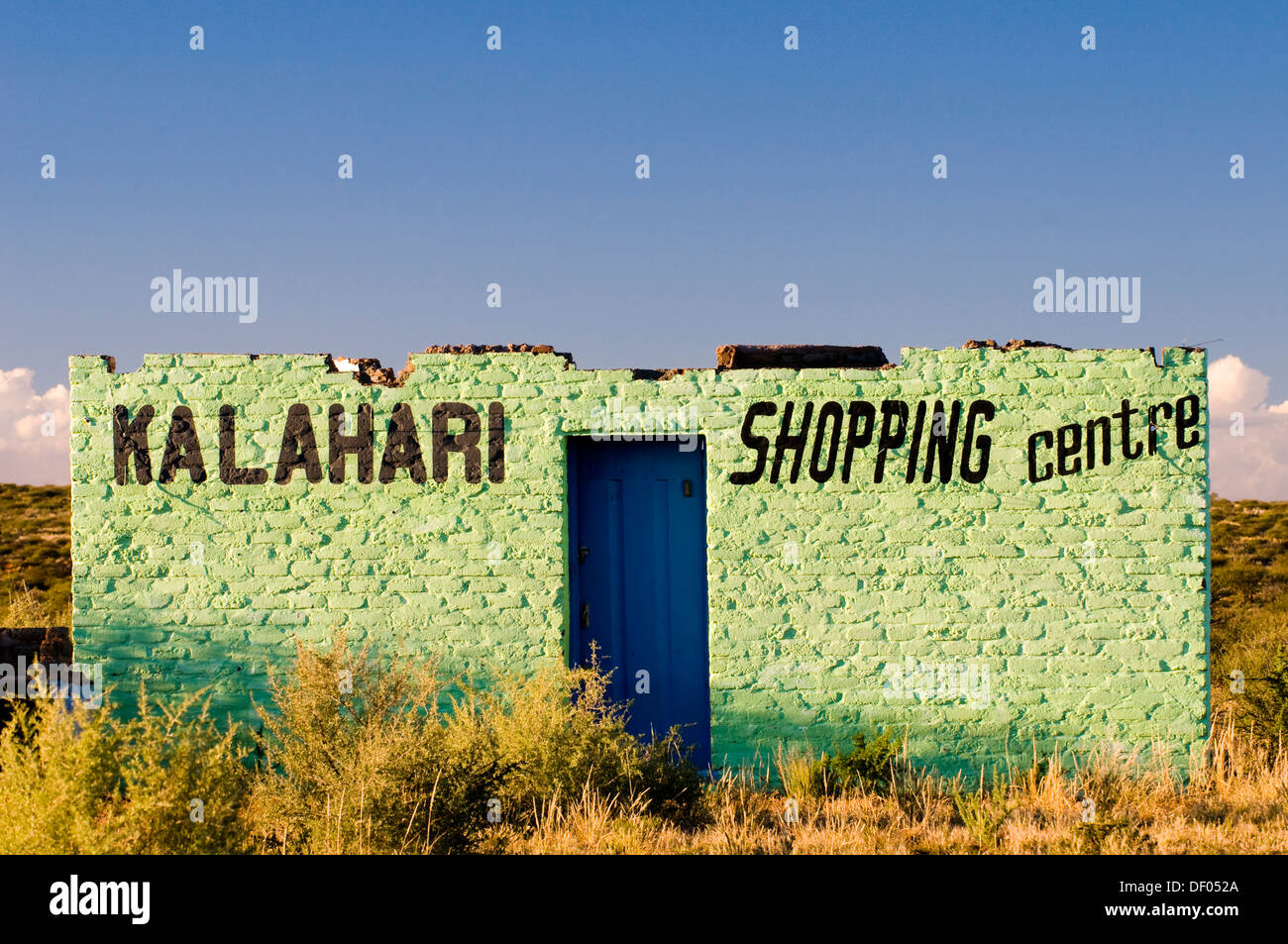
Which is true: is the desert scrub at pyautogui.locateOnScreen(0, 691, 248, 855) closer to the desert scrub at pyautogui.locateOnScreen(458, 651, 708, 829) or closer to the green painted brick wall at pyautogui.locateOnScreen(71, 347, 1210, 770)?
the desert scrub at pyautogui.locateOnScreen(458, 651, 708, 829)

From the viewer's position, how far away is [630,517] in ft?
24.8

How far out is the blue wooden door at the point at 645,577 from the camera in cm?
748

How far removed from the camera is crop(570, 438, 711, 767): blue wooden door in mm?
7477

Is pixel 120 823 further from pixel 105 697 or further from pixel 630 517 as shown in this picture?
pixel 630 517

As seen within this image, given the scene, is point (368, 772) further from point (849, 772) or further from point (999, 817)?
point (999, 817)

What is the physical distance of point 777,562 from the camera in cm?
725

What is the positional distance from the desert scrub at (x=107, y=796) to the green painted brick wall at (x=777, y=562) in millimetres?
2628

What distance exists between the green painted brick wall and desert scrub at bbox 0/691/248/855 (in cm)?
263

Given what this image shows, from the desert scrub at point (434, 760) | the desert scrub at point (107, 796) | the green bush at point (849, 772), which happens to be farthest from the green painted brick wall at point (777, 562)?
the desert scrub at point (107, 796)

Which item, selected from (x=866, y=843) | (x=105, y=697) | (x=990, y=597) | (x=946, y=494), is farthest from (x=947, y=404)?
(x=105, y=697)

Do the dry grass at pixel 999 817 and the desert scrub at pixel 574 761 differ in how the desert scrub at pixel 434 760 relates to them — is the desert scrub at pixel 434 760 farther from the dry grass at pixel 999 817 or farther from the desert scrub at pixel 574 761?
the dry grass at pixel 999 817

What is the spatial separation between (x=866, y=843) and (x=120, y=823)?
13.5ft

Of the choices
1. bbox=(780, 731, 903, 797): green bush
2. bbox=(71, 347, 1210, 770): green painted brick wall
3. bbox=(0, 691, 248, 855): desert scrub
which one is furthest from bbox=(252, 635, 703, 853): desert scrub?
bbox=(0, 691, 248, 855): desert scrub

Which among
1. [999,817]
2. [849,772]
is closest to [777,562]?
[849,772]
